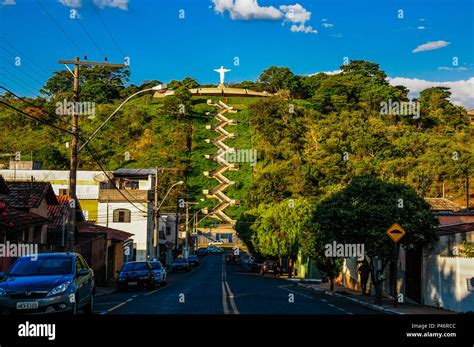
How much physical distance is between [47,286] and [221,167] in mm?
137112

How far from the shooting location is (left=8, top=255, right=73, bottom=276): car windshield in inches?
633

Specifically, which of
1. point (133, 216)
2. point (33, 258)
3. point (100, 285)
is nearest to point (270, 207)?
point (133, 216)

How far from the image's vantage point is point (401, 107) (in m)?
145

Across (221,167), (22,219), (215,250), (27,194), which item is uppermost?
(221,167)

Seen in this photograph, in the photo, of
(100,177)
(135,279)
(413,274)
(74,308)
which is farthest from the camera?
(100,177)

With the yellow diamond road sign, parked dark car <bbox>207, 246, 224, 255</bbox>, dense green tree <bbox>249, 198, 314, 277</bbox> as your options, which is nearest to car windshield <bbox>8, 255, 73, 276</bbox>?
the yellow diamond road sign

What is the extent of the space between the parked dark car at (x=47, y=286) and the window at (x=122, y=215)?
5426 centimetres

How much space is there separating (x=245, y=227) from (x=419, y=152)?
114 ft

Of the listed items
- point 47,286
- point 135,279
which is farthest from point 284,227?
point 47,286

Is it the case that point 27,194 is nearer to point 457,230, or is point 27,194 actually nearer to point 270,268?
point 457,230

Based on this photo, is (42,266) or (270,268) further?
(270,268)

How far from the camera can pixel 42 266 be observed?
16.4 meters

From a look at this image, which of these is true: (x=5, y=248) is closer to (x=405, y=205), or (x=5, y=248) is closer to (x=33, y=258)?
(x=33, y=258)

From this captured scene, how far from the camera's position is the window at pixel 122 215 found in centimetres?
7125
